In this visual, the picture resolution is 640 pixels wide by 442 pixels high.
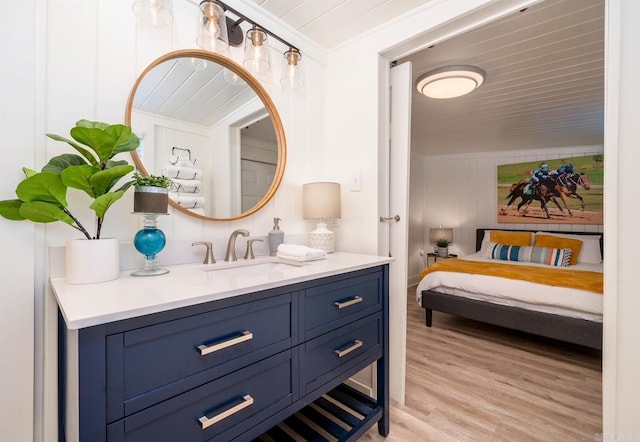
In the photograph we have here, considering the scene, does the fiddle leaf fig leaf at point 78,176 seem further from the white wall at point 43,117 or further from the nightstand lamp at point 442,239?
the nightstand lamp at point 442,239

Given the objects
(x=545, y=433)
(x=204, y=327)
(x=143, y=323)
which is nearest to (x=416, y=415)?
(x=545, y=433)

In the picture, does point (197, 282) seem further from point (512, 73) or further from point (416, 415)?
point (512, 73)

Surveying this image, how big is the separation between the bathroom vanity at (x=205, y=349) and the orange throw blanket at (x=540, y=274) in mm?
2065

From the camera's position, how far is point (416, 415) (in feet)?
5.41

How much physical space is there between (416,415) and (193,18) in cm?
242

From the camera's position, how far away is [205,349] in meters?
0.79

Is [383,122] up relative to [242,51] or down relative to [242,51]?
down

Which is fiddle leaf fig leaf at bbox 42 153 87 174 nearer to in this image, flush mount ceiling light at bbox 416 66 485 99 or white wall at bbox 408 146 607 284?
flush mount ceiling light at bbox 416 66 485 99

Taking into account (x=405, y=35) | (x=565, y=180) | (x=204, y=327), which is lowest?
(x=204, y=327)

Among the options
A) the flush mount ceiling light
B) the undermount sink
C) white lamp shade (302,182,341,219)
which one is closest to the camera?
the undermount sink

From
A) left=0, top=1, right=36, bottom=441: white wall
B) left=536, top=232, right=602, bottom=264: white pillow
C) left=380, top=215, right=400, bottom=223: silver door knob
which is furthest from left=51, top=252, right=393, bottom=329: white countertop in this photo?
left=536, top=232, right=602, bottom=264: white pillow

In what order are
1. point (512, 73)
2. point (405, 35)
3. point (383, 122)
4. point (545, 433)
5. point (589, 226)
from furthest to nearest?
point (589, 226) < point (512, 73) < point (383, 122) < point (405, 35) < point (545, 433)

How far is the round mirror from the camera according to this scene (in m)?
1.26

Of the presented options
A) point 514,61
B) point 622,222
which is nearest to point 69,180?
point 622,222
